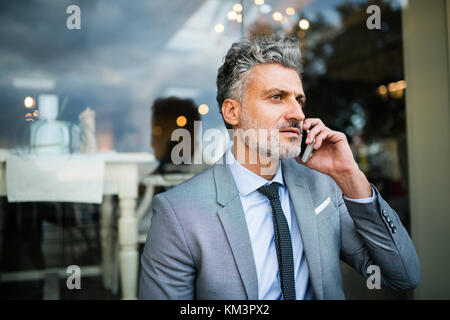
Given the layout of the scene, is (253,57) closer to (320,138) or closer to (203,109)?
(320,138)

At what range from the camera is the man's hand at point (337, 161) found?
128cm

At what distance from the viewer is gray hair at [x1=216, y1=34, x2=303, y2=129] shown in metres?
1.46

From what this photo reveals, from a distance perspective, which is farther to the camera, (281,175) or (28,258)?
(28,258)

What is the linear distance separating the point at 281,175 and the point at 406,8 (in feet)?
4.86

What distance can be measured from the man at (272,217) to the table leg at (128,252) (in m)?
0.95

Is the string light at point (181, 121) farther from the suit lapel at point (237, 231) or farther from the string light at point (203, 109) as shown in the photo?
the suit lapel at point (237, 231)

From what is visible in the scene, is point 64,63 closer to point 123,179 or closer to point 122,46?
point 122,46

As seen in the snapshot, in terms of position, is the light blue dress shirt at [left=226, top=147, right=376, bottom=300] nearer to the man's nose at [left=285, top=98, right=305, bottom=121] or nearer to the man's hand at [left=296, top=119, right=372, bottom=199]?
the man's hand at [left=296, top=119, right=372, bottom=199]

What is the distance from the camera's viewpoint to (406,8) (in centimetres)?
215

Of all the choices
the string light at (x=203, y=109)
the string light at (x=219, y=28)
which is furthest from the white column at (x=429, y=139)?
the string light at (x=219, y=28)

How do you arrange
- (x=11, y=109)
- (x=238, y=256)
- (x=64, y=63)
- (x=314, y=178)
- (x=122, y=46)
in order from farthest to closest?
(x=122, y=46) → (x=64, y=63) → (x=11, y=109) → (x=314, y=178) → (x=238, y=256)

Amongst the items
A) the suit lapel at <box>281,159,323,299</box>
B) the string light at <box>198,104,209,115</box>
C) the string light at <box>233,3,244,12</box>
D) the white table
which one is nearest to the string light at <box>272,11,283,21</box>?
the string light at <box>233,3,244,12</box>
